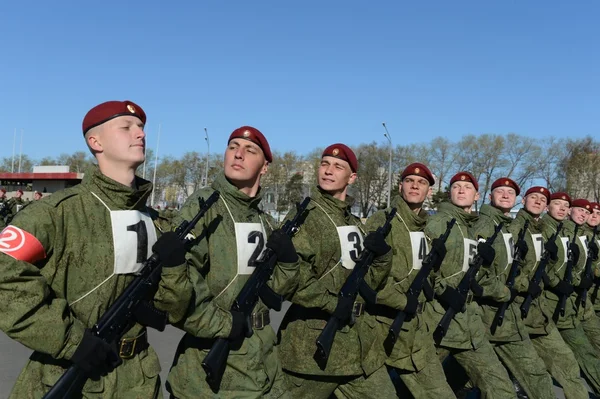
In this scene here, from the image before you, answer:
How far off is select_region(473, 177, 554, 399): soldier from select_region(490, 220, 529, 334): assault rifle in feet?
0.11

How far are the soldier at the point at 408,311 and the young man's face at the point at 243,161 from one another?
4.84 feet

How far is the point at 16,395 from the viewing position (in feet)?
8.34

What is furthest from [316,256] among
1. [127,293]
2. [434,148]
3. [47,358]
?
[434,148]

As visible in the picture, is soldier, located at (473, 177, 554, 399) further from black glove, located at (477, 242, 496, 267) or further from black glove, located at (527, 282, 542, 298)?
black glove, located at (527, 282, 542, 298)

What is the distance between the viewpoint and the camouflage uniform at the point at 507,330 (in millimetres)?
5621

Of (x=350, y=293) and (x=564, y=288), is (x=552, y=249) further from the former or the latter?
(x=350, y=293)

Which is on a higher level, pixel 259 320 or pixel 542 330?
pixel 259 320

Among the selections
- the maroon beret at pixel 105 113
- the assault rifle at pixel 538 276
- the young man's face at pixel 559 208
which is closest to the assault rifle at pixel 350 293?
the maroon beret at pixel 105 113

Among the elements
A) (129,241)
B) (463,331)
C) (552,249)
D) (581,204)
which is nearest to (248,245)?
(129,241)

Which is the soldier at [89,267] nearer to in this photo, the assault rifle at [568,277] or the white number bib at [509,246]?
the white number bib at [509,246]

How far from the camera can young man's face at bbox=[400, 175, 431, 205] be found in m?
5.20

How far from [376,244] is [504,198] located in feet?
10.2

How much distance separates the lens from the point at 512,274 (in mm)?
6277

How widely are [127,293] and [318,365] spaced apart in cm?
181
